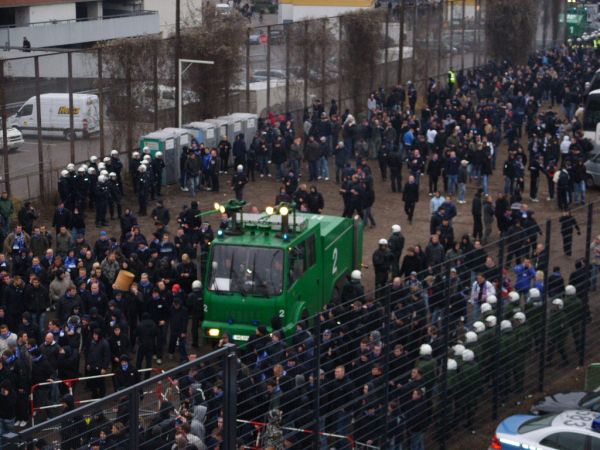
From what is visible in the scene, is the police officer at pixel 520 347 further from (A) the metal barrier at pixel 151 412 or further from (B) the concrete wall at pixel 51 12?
(B) the concrete wall at pixel 51 12

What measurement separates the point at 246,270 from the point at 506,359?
461 cm

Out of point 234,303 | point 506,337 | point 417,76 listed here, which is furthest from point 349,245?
point 417,76

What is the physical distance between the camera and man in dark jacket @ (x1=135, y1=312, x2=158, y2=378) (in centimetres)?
1856

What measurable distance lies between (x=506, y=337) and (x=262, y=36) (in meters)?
25.6

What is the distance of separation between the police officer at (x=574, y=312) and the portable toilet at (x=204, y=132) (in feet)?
53.7

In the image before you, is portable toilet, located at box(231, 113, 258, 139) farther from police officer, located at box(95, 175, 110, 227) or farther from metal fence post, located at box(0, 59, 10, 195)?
metal fence post, located at box(0, 59, 10, 195)

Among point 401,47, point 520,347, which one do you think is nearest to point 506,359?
point 520,347

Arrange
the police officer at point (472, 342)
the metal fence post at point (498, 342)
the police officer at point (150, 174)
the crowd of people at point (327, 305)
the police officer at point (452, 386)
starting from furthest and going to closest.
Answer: the police officer at point (150, 174) < the metal fence post at point (498, 342) < the police officer at point (472, 342) < the police officer at point (452, 386) < the crowd of people at point (327, 305)

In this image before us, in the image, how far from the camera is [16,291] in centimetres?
2002

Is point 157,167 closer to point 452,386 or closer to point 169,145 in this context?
point 169,145

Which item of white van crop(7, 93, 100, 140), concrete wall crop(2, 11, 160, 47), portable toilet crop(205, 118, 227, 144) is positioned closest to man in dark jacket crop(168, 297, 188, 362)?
white van crop(7, 93, 100, 140)

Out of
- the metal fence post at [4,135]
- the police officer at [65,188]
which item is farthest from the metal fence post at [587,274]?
the metal fence post at [4,135]

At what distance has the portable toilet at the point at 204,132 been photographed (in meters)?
33.3

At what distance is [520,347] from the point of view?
1739 centimetres
